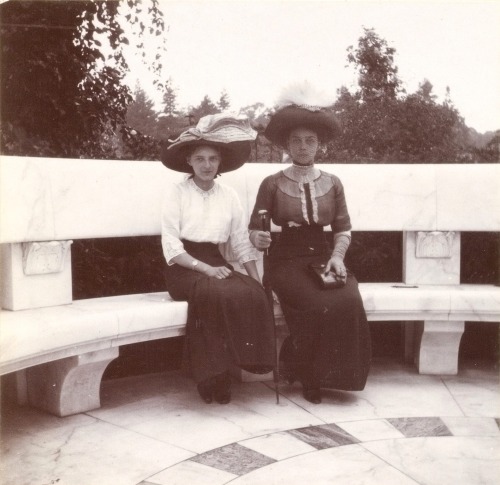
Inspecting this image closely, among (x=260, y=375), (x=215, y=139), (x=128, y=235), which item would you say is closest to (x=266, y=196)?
(x=215, y=139)

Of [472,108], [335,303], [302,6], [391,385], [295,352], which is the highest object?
[302,6]

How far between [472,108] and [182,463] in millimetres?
3984

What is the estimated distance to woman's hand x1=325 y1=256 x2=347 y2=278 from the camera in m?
3.91

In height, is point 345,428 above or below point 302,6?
below

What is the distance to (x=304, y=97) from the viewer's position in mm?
4195

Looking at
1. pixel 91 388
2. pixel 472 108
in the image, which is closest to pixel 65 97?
pixel 91 388

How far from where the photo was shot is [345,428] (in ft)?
11.0

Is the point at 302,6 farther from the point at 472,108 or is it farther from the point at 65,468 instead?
the point at 65,468

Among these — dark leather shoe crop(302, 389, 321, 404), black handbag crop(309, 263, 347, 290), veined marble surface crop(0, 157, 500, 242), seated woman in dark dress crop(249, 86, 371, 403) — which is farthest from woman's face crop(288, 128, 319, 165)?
dark leather shoe crop(302, 389, 321, 404)

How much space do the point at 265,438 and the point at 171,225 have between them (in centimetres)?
135

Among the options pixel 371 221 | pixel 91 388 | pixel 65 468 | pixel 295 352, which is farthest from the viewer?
pixel 371 221

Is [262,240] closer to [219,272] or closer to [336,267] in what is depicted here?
[219,272]

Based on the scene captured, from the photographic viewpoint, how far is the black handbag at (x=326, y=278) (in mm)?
3865

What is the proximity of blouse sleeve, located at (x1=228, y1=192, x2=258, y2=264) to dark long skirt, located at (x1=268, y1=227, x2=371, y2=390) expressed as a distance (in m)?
0.31
